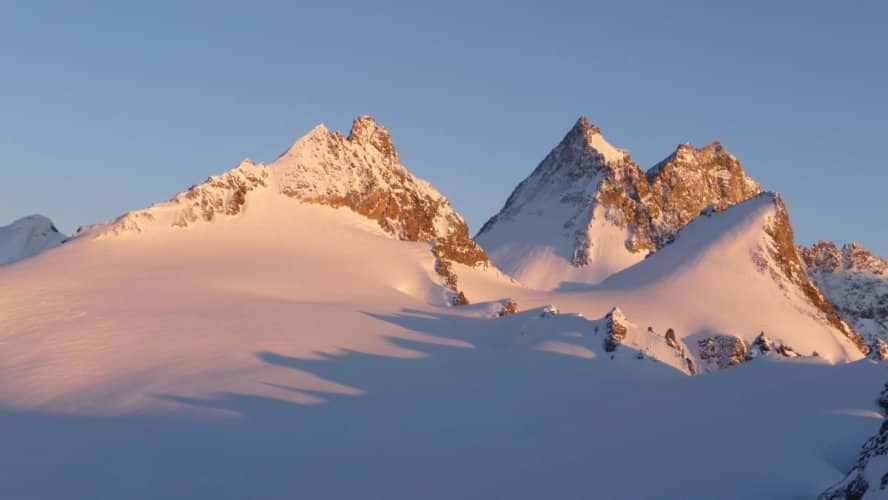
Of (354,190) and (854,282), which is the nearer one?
Answer: (354,190)

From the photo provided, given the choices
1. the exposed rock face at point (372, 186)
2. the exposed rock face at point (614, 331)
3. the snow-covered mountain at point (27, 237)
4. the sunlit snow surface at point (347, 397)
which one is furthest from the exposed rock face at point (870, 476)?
the snow-covered mountain at point (27, 237)

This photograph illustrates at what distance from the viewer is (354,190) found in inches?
2894

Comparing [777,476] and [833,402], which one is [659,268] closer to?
[833,402]

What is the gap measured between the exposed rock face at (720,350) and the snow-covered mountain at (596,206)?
143 ft

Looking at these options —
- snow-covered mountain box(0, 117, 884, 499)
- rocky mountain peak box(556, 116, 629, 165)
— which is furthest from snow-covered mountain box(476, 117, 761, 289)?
snow-covered mountain box(0, 117, 884, 499)

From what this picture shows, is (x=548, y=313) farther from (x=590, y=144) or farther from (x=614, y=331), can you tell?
(x=590, y=144)

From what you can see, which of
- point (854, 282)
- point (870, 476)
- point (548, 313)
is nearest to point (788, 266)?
point (854, 282)

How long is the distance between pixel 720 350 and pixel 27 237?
7019 cm

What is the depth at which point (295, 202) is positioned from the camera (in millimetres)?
68750

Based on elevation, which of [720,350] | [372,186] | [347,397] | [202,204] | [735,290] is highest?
[372,186]

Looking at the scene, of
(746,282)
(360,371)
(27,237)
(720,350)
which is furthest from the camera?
(27,237)

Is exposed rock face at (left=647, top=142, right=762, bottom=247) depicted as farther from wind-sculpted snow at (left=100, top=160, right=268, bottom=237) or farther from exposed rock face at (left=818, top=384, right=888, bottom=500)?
exposed rock face at (left=818, top=384, right=888, bottom=500)

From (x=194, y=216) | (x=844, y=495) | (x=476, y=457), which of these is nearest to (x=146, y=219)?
(x=194, y=216)

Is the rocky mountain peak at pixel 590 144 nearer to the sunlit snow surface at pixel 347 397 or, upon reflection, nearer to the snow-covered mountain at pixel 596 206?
the snow-covered mountain at pixel 596 206
